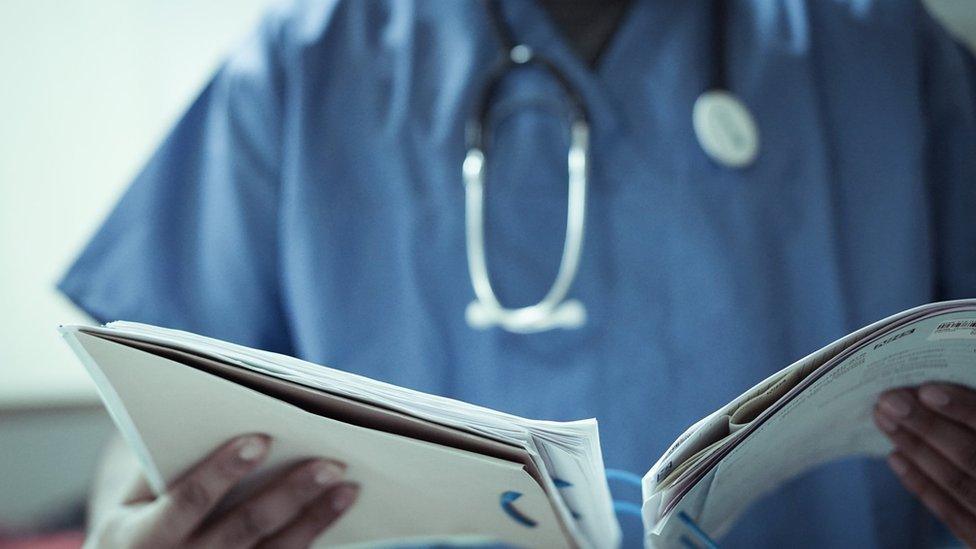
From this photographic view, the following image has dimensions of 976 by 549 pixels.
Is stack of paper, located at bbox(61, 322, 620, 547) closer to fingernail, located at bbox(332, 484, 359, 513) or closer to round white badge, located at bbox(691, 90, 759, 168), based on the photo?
fingernail, located at bbox(332, 484, 359, 513)

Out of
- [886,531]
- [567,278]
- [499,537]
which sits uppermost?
[567,278]

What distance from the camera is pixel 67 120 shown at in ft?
4.12

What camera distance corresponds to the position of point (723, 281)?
2.29 ft

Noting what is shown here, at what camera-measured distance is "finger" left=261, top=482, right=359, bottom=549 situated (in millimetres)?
484

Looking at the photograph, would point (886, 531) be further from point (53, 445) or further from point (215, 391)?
point (53, 445)

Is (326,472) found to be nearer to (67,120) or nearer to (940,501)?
(940,501)

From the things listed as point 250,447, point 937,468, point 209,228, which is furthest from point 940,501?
point 209,228

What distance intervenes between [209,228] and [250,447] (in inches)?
13.8

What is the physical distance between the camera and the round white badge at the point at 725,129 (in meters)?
0.71

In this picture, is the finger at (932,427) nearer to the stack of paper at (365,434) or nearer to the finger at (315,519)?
the stack of paper at (365,434)

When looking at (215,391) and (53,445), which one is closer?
(215,391)

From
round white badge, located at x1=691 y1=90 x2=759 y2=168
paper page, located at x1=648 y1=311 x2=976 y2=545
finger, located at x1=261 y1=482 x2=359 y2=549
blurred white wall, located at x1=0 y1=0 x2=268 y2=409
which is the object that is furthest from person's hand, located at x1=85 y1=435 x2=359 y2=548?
blurred white wall, located at x1=0 y1=0 x2=268 y2=409

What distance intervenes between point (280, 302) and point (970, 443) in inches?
22.5

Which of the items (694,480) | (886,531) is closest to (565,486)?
(694,480)
